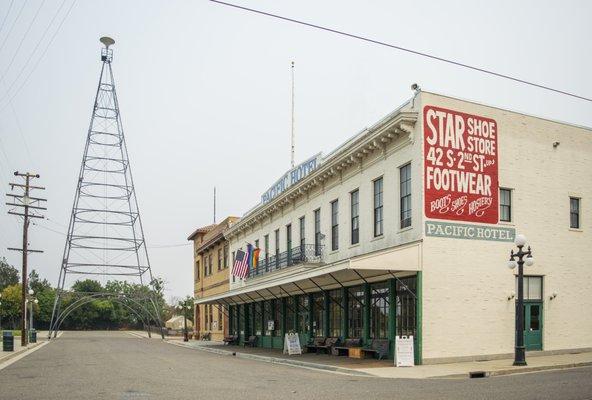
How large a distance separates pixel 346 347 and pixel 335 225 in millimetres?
6031

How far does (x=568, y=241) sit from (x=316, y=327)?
12.3 meters

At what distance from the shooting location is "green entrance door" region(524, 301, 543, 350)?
23.9 m

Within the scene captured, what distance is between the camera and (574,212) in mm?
26125

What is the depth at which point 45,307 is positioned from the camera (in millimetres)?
104938

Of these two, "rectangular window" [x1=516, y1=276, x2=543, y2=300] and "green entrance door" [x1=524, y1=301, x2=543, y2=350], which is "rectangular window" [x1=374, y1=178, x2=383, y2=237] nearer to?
"rectangular window" [x1=516, y1=276, x2=543, y2=300]

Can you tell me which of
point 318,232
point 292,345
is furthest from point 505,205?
point 292,345

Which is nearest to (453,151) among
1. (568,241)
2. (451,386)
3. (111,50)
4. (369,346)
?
(568,241)

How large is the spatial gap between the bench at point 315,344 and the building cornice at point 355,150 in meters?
7.43

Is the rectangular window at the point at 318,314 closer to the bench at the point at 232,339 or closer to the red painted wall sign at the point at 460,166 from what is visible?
the red painted wall sign at the point at 460,166

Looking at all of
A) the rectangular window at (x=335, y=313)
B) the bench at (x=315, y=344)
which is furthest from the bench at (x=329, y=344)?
the rectangular window at (x=335, y=313)

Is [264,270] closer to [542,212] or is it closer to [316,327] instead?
[316,327]

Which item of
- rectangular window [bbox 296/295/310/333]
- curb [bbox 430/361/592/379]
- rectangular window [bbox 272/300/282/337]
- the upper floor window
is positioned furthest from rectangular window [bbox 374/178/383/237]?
rectangular window [bbox 272/300/282/337]

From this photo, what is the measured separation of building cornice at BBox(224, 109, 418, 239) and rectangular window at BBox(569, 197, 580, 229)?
308 inches

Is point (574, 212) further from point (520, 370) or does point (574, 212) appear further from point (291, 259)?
point (291, 259)
